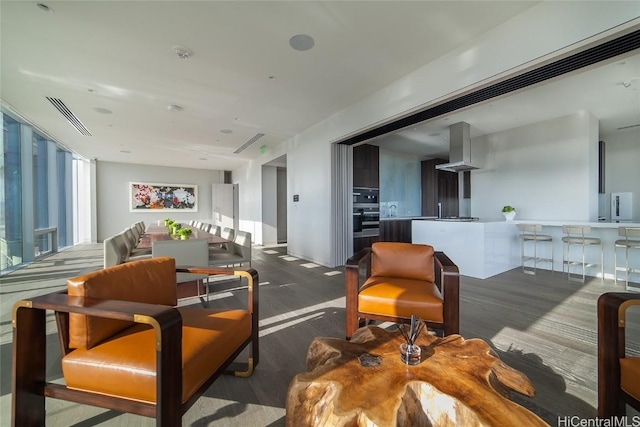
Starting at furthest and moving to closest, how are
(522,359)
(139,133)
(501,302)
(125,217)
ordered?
1. (125,217)
2. (139,133)
3. (501,302)
4. (522,359)

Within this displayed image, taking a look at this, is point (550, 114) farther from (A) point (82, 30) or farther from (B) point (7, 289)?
(B) point (7, 289)

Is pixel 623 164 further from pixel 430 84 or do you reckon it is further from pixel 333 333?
pixel 333 333

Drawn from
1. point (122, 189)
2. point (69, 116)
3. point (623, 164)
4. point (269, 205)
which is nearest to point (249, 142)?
point (269, 205)

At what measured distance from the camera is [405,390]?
→ 0.97 m

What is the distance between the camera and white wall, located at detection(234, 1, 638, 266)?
211cm

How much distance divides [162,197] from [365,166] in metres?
9.16

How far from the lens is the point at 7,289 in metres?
3.74

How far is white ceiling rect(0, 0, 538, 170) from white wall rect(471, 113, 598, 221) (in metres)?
3.96

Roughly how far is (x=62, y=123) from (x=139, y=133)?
1360 mm

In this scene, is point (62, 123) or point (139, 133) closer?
point (62, 123)

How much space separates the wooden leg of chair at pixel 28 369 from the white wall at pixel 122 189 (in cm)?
1070

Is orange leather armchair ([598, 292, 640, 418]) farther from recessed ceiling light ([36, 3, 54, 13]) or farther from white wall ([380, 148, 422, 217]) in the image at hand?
white wall ([380, 148, 422, 217])

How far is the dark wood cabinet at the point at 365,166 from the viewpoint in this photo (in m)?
5.79

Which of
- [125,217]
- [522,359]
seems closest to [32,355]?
[522,359]
